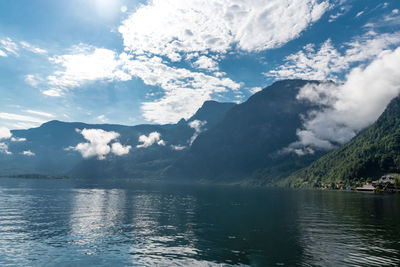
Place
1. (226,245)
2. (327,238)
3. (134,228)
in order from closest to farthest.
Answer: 1. (226,245)
2. (327,238)
3. (134,228)

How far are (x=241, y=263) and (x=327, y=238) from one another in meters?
27.8

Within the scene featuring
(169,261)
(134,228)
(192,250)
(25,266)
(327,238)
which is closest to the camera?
(25,266)

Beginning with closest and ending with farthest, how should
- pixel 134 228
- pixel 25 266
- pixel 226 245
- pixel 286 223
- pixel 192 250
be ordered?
pixel 25 266, pixel 192 250, pixel 226 245, pixel 134 228, pixel 286 223

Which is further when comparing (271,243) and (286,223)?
(286,223)

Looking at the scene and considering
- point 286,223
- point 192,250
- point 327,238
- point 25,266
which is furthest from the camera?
point 286,223

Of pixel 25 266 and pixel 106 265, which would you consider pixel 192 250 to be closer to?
pixel 106 265

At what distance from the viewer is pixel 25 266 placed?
38.2m

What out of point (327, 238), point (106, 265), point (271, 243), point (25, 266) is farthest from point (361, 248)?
Answer: point (25, 266)

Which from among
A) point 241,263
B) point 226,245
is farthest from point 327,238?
point 241,263

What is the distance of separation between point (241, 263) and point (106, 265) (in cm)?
2023

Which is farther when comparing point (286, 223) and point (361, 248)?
point (286, 223)

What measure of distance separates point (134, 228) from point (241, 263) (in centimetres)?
3656

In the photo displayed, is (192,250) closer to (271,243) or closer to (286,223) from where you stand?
(271,243)

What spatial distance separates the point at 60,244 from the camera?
167 feet
